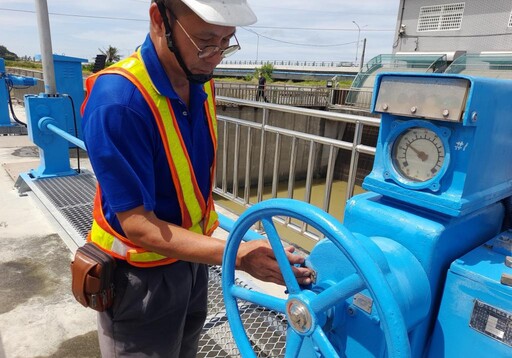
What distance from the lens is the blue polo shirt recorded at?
38.4 inches

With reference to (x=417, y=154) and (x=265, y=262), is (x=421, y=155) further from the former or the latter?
(x=265, y=262)

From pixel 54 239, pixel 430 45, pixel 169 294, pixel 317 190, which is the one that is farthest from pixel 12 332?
pixel 430 45

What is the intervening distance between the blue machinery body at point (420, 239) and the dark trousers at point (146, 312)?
0.28 m

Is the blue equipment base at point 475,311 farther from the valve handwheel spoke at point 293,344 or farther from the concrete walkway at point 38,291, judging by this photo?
the concrete walkway at point 38,291

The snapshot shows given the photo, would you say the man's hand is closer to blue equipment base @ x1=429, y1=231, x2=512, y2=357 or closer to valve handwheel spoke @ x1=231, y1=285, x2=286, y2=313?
valve handwheel spoke @ x1=231, y1=285, x2=286, y2=313

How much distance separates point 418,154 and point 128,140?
0.78m

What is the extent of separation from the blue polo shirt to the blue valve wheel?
29 cm

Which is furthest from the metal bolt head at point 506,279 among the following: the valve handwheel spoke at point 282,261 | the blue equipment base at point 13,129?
the blue equipment base at point 13,129

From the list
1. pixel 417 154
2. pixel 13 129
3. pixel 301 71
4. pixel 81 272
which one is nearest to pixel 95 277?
pixel 81 272

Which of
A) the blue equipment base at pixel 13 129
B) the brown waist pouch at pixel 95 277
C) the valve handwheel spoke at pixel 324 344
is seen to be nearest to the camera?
the valve handwheel spoke at pixel 324 344

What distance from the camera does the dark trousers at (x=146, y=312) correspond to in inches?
48.3

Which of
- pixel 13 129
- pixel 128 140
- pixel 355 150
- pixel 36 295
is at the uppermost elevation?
pixel 128 140

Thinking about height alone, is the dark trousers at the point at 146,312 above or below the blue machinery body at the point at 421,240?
below

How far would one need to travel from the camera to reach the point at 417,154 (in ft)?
3.49
